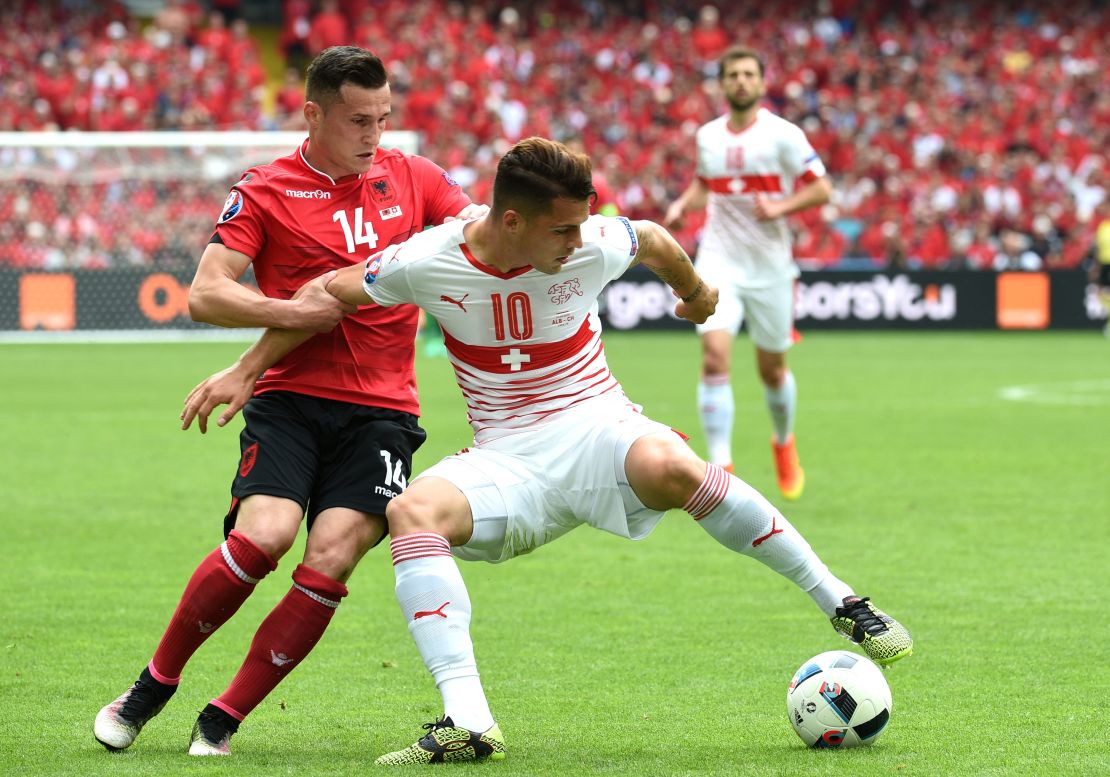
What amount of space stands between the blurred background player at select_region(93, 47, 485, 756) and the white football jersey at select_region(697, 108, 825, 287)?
5.64 m

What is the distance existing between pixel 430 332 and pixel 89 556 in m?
16.6

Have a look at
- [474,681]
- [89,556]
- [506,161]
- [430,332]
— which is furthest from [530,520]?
[430,332]

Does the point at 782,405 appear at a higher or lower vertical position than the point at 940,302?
higher

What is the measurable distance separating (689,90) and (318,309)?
27.9 meters

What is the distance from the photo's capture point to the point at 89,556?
822 cm

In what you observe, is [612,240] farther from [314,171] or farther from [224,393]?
[224,393]

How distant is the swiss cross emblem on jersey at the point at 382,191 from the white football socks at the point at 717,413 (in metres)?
5.45

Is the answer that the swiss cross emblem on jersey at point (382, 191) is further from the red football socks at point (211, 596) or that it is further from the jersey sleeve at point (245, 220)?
the red football socks at point (211, 596)

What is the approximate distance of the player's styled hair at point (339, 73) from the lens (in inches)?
193

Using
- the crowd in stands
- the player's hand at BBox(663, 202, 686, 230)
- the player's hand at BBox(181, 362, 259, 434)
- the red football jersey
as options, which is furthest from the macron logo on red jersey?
the crowd in stands

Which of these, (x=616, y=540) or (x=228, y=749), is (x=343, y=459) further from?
(x=616, y=540)

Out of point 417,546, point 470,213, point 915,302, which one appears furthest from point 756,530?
point 915,302

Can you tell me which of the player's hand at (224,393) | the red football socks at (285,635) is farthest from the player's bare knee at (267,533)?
the player's hand at (224,393)

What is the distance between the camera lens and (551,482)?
15.9 feet
